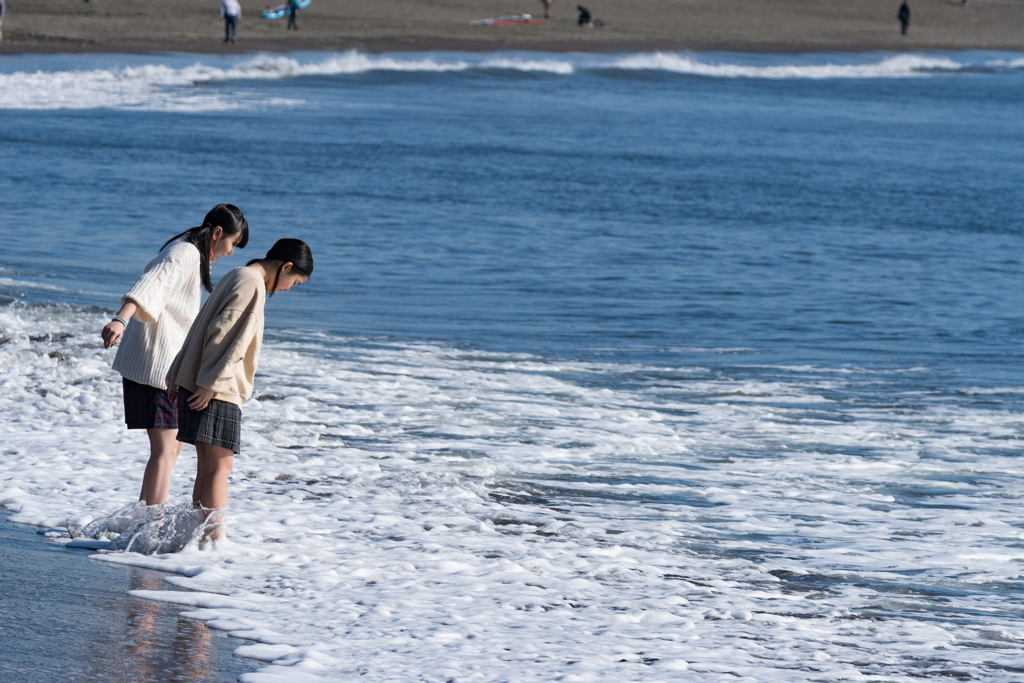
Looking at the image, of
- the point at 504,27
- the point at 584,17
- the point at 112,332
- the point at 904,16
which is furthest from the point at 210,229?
the point at 904,16

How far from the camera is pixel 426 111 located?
34.1m

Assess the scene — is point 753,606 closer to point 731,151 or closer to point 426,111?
point 731,151

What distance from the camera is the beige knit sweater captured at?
509 centimetres

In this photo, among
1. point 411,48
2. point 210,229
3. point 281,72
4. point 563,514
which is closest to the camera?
point 210,229

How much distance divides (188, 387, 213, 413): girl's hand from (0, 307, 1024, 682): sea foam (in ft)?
2.51

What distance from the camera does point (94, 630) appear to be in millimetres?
4520

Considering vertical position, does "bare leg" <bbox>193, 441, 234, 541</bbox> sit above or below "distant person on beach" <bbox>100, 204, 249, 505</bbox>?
below

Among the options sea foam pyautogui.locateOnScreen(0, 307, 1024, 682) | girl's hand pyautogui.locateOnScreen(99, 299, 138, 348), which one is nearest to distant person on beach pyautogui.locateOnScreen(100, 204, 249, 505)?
girl's hand pyautogui.locateOnScreen(99, 299, 138, 348)

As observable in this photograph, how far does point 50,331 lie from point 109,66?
31480 millimetres

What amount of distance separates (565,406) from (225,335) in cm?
449

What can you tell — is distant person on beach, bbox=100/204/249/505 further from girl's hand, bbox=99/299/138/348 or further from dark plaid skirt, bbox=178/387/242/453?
dark plaid skirt, bbox=178/387/242/453

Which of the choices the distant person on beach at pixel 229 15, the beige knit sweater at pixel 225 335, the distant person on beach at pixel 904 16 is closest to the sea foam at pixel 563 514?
the beige knit sweater at pixel 225 335

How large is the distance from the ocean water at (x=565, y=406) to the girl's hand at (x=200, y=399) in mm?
767

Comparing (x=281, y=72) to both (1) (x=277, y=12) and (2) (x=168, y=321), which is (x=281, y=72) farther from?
(2) (x=168, y=321)
